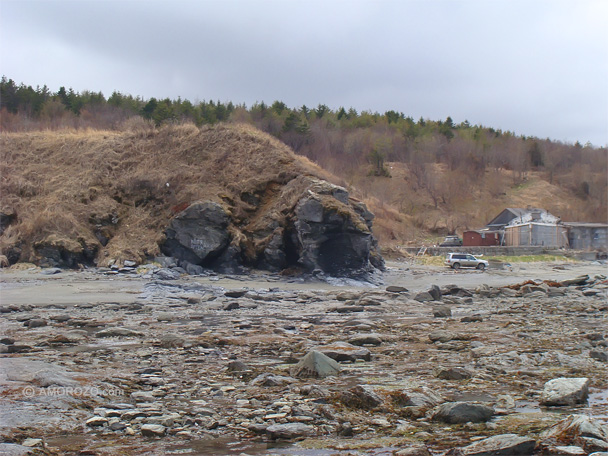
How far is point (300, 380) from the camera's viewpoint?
24.5 ft

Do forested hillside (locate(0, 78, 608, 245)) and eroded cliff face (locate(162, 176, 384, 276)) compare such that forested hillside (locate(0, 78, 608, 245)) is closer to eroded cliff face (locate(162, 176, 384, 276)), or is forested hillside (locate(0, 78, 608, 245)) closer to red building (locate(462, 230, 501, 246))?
red building (locate(462, 230, 501, 246))

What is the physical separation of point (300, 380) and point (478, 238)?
53390mm

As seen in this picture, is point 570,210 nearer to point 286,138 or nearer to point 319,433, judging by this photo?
point 286,138

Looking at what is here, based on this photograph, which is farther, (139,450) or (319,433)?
(319,433)

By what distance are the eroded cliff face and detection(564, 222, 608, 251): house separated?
40.4 m

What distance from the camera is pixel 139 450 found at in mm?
4840

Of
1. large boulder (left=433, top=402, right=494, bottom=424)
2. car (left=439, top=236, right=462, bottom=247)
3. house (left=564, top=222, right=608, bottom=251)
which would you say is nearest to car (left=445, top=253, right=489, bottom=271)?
car (left=439, top=236, right=462, bottom=247)

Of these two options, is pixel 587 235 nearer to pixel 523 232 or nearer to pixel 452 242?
pixel 523 232

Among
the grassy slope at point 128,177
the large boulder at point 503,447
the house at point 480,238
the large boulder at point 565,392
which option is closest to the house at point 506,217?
the house at point 480,238

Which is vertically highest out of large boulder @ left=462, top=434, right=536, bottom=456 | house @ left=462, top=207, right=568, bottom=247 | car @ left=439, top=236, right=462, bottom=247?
house @ left=462, top=207, right=568, bottom=247

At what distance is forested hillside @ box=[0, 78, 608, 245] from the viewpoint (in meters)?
67.1

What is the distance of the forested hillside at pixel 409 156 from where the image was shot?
220ft

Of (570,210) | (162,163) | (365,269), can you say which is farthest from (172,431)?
(570,210)

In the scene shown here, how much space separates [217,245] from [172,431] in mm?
24398
